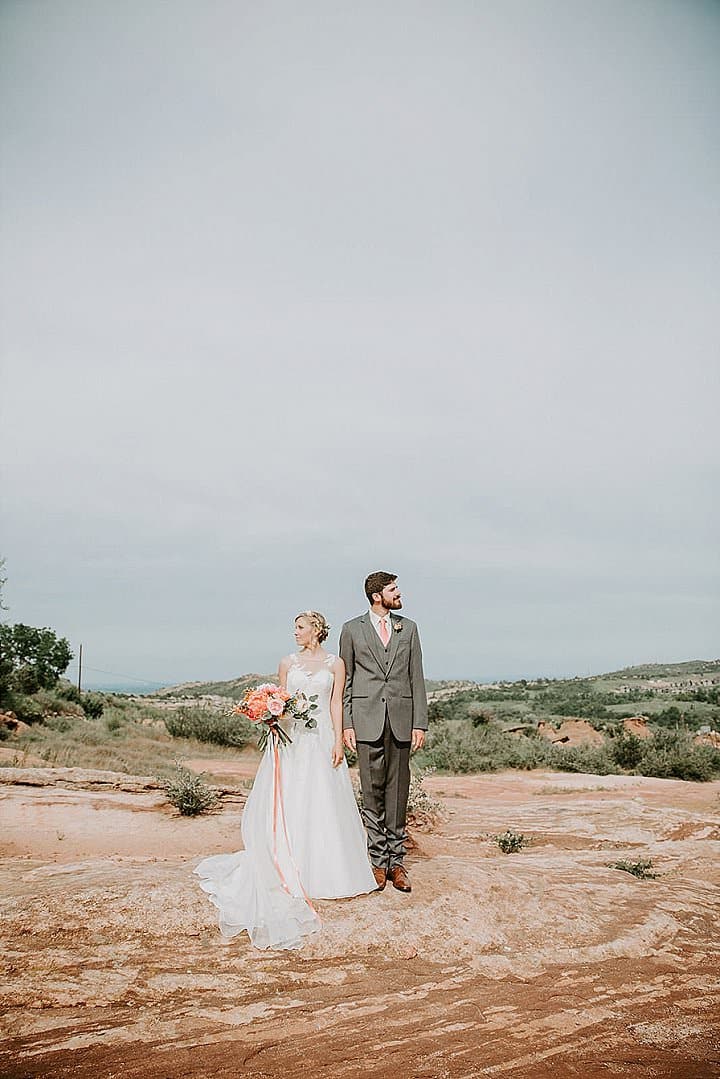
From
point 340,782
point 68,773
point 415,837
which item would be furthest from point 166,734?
point 340,782

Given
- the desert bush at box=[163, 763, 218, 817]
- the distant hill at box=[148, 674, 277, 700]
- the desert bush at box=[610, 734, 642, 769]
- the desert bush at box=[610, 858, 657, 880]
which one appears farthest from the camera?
the distant hill at box=[148, 674, 277, 700]

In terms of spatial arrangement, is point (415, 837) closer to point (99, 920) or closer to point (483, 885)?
point (483, 885)

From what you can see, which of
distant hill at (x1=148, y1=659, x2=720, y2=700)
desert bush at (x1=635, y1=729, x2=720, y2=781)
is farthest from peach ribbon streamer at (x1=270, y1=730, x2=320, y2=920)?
distant hill at (x1=148, y1=659, x2=720, y2=700)

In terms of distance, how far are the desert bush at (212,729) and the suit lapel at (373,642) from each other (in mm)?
17154

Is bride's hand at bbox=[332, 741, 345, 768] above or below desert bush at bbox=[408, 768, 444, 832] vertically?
above

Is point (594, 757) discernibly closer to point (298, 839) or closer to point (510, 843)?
point (510, 843)

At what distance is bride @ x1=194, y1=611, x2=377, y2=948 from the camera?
582 cm

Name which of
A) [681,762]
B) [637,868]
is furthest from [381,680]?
[681,762]

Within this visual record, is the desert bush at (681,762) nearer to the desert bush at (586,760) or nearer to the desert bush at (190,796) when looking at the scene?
the desert bush at (586,760)

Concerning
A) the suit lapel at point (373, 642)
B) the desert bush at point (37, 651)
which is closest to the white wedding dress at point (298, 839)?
the suit lapel at point (373, 642)

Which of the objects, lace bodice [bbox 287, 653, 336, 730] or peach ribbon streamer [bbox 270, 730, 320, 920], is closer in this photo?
peach ribbon streamer [bbox 270, 730, 320, 920]

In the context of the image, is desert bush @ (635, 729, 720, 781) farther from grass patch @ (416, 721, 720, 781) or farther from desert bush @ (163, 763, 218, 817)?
desert bush @ (163, 763, 218, 817)

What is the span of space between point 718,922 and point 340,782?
3.29 m

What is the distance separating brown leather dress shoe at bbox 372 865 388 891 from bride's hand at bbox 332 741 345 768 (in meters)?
0.89
